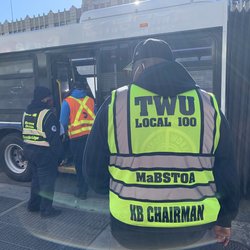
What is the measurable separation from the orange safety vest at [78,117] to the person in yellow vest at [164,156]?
9.48 ft

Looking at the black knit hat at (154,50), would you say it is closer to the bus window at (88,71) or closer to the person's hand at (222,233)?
the person's hand at (222,233)

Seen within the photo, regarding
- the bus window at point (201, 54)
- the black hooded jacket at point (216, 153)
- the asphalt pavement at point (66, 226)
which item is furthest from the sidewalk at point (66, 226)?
the bus window at point (201, 54)

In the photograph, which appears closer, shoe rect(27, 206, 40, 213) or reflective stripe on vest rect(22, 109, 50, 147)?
reflective stripe on vest rect(22, 109, 50, 147)

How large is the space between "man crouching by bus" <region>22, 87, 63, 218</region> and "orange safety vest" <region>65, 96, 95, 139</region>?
0.41 m

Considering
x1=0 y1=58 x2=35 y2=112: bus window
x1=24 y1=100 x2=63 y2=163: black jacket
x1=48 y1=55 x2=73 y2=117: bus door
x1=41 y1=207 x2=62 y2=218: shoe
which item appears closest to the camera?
x1=24 y1=100 x2=63 y2=163: black jacket

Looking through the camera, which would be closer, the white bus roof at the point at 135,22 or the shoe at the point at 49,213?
the white bus roof at the point at 135,22

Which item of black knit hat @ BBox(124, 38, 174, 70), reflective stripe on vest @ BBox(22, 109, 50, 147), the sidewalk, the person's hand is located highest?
black knit hat @ BBox(124, 38, 174, 70)

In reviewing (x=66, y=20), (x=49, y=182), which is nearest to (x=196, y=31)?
(x=49, y=182)

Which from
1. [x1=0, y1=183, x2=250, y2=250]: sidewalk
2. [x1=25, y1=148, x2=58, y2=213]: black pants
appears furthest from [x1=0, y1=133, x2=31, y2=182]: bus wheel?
[x1=25, y1=148, x2=58, y2=213]: black pants

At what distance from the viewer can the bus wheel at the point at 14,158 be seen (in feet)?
18.0

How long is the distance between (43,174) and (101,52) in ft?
6.28

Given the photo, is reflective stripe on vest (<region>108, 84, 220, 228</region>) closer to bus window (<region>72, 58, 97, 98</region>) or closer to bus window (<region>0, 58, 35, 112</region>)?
bus window (<region>72, 58, 97, 98</region>)

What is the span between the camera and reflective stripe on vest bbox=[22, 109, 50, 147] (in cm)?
386

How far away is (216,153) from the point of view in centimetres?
149
